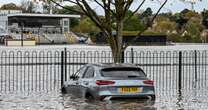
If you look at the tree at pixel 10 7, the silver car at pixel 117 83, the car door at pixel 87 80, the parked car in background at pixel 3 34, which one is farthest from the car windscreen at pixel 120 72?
the tree at pixel 10 7

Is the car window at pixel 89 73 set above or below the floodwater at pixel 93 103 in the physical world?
above

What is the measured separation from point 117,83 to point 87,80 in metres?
1.36

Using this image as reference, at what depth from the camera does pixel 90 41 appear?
113 meters

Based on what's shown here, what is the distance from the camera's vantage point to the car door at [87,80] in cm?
1848

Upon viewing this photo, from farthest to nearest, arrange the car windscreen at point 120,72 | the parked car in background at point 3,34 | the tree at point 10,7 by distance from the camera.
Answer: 1. the tree at point 10,7
2. the parked car in background at point 3,34
3. the car windscreen at point 120,72

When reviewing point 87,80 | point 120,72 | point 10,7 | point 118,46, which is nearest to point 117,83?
point 120,72

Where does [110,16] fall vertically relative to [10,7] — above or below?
below

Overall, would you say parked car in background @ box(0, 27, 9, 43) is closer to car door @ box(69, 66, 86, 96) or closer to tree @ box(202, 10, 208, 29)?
tree @ box(202, 10, 208, 29)

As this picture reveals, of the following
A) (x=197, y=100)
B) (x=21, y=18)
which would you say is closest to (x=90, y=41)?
(x=21, y=18)

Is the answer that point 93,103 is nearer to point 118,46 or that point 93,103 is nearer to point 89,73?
point 89,73

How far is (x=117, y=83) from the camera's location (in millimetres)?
17703

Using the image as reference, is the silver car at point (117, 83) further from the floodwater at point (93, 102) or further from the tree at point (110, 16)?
the tree at point (110, 16)

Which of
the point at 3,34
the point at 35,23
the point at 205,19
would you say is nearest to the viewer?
the point at 205,19

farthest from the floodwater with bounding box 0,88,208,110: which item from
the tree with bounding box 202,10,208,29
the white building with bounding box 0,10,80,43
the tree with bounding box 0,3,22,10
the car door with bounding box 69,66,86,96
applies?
the tree with bounding box 0,3,22,10
